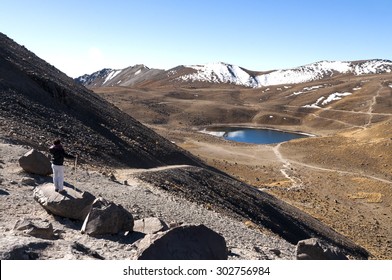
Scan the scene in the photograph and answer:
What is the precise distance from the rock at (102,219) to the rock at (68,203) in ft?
2.78

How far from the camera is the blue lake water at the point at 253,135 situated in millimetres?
110963

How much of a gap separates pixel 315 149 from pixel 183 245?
69.9 m

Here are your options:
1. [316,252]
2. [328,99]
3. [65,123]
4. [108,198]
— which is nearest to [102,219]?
[108,198]

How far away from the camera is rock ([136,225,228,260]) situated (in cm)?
1034

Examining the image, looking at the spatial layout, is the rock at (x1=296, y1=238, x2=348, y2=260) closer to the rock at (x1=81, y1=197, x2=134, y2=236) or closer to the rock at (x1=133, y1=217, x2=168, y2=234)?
the rock at (x1=133, y1=217, x2=168, y2=234)

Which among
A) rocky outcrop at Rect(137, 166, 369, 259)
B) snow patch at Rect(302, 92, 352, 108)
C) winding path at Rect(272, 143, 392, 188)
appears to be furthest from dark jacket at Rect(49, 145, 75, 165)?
snow patch at Rect(302, 92, 352, 108)

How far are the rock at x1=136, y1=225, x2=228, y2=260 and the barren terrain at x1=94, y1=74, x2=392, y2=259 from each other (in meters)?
24.9

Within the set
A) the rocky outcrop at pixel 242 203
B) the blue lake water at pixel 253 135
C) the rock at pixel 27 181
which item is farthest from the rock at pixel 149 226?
the blue lake water at pixel 253 135

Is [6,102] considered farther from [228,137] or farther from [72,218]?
[228,137]

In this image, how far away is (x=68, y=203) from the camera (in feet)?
45.7

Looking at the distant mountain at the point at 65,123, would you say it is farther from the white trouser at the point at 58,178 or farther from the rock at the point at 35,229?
the rock at the point at 35,229

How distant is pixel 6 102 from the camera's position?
31969 millimetres
